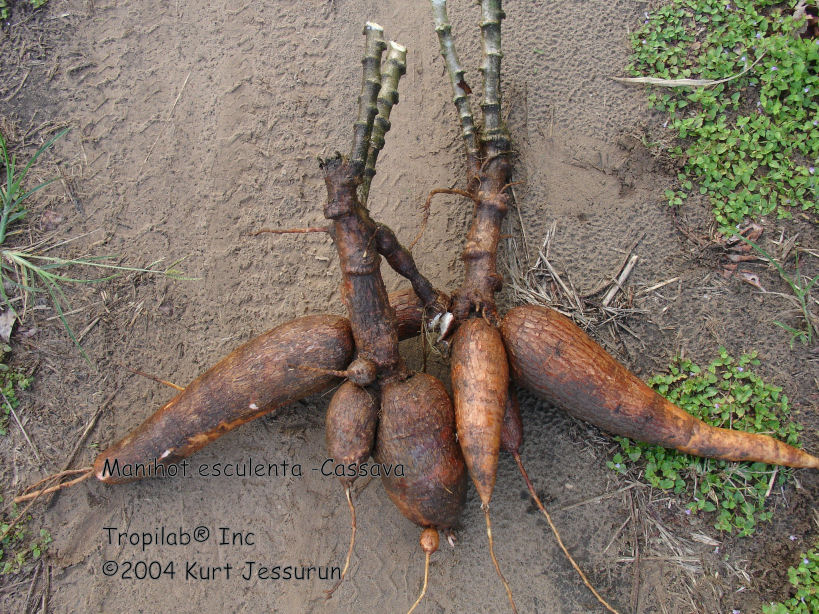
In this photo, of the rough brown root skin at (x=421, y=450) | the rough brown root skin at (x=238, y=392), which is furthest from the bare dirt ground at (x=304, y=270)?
the rough brown root skin at (x=421, y=450)

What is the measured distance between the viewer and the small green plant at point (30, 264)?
8.32 feet

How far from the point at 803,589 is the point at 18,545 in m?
3.20

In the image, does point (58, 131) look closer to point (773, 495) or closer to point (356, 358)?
point (356, 358)

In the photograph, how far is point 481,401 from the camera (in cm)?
198

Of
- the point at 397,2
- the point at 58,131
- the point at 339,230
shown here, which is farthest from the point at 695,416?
the point at 58,131

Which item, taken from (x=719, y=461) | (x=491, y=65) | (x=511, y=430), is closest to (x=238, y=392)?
(x=511, y=430)

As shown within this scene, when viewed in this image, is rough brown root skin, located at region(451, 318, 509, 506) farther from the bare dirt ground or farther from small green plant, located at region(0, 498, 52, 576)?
small green plant, located at region(0, 498, 52, 576)

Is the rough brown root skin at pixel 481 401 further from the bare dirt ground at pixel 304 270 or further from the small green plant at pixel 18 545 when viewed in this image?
the small green plant at pixel 18 545

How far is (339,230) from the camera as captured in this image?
80.3 inches

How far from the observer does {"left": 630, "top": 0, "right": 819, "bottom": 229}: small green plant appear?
2.43 m

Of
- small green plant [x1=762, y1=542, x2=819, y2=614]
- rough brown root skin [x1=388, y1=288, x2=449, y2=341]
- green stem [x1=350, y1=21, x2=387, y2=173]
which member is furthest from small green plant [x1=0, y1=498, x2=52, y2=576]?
small green plant [x1=762, y1=542, x2=819, y2=614]

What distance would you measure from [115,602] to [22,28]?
9.15ft

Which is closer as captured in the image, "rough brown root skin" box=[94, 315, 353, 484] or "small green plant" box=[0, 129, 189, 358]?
"rough brown root skin" box=[94, 315, 353, 484]

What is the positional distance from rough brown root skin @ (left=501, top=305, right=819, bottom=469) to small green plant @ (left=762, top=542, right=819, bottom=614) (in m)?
0.38
